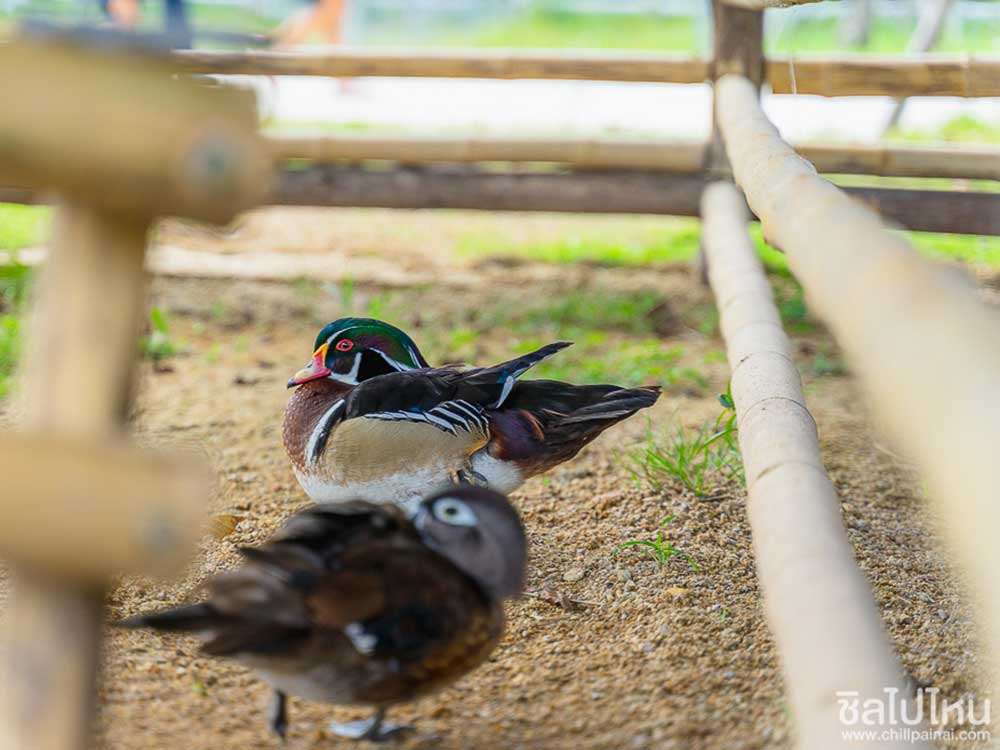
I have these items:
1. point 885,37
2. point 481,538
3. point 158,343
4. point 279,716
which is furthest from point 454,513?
point 885,37

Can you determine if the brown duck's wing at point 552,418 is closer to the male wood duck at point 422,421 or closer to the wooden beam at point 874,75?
the male wood duck at point 422,421

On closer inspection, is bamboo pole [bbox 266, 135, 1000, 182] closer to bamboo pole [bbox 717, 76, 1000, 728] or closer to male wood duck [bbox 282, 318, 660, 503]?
male wood duck [bbox 282, 318, 660, 503]

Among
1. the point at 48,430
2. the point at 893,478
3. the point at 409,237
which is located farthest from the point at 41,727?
the point at 409,237

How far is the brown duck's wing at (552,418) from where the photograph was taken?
10.5 feet

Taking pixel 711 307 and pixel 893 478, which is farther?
pixel 711 307

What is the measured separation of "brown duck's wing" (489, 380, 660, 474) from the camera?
126 inches

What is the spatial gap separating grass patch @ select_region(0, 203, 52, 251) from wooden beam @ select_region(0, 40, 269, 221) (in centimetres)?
514

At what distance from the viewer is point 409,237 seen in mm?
7469

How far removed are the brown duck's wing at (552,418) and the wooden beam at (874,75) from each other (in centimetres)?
268

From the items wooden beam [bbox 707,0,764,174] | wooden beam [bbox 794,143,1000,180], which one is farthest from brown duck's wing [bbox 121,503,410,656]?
wooden beam [bbox 794,143,1000,180]

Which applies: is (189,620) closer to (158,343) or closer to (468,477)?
(468,477)

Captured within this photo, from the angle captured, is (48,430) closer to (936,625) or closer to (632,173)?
(936,625)

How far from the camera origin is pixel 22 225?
7191 mm

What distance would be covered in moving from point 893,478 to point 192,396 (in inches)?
103
